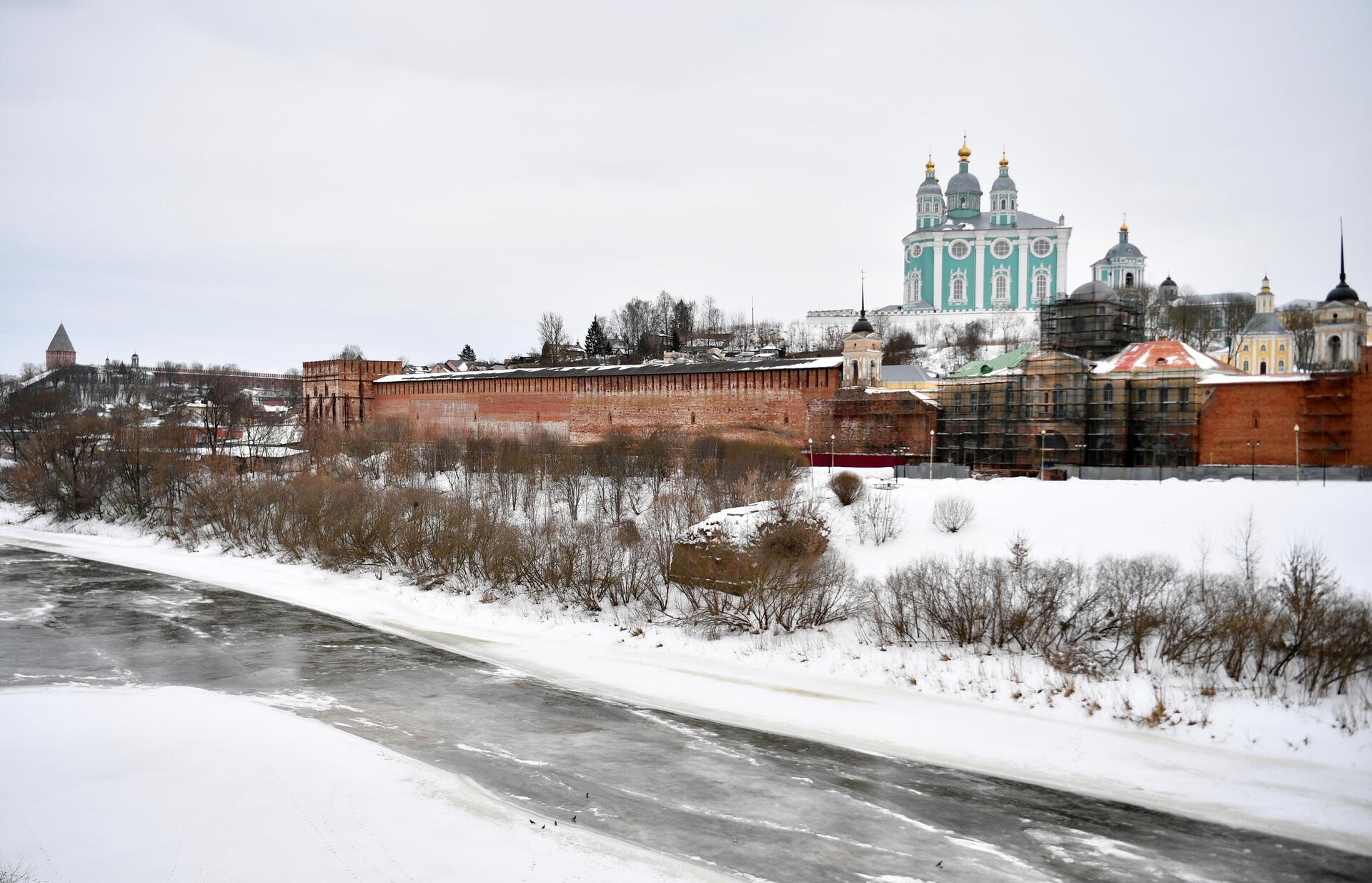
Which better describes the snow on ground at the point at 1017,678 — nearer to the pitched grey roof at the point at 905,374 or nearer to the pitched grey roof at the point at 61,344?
the pitched grey roof at the point at 905,374

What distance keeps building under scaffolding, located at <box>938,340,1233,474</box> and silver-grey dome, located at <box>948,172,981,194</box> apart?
1573 inches

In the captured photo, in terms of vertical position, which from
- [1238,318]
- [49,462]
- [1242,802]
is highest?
[1238,318]

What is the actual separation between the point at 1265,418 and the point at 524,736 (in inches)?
770

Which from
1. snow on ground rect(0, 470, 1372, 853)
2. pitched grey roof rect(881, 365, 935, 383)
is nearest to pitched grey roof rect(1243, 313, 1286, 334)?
pitched grey roof rect(881, 365, 935, 383)

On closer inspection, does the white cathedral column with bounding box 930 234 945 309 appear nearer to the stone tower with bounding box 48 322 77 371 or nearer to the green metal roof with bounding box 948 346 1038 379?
the green metal roof with bounding box 948 346 1038 379

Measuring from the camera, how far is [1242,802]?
868cm

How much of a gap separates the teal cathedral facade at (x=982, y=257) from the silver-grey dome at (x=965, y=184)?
0.05m

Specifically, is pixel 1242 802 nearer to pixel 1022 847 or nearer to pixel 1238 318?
pixel 1022 847

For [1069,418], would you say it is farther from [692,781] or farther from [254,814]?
[254,814]

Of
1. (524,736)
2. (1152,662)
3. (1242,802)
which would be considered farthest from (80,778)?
(1152,662)

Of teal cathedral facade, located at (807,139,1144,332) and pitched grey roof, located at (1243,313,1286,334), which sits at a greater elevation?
teal cathedral facade, located at (807,139,1144,332)

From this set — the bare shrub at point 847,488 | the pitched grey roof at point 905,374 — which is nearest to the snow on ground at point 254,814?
the bare shrub at point 847,488

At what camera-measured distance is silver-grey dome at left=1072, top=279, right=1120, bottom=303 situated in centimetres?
2895

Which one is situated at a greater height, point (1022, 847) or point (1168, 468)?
point (1168, 468)
